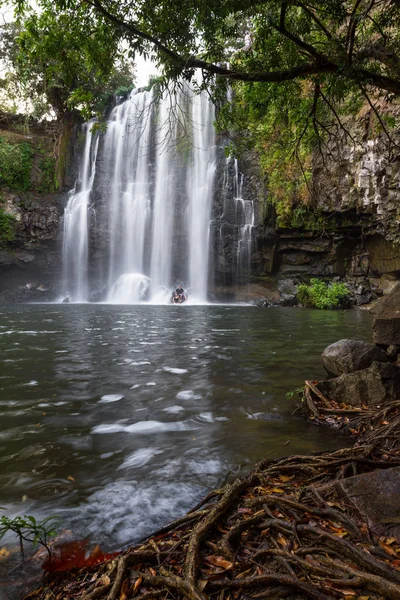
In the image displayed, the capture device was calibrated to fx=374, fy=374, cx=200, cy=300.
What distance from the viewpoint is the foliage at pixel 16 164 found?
1105 inches

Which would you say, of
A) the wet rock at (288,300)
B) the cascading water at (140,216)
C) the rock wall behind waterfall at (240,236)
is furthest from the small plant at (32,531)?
the cascading water at (140,216)

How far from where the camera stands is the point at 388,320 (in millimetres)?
5973

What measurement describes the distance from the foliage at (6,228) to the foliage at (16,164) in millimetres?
2979

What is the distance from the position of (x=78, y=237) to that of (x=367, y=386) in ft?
93.6

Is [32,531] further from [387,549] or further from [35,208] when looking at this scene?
[35,208]

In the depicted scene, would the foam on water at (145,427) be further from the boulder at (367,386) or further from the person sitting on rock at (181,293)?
the person sitting on rock at (181,293)

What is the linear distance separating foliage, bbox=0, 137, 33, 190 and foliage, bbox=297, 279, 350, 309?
2299cm

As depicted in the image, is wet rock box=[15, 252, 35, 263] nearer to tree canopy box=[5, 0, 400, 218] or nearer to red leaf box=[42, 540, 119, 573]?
tree canopy box=[5, 0, 400, 218]

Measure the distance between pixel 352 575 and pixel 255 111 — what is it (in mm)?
6006

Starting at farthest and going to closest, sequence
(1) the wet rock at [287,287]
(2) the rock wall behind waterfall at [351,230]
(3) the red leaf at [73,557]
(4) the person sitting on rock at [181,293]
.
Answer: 1. (4) the person sitting on rock at [181,293]
2. (1) the wet rock at [287,287]
3. (2) the rock wall behind waterfall at [351,230]
4. (3) the red leaf at [73,557]

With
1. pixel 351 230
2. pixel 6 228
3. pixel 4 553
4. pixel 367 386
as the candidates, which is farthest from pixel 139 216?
pixel 4 553

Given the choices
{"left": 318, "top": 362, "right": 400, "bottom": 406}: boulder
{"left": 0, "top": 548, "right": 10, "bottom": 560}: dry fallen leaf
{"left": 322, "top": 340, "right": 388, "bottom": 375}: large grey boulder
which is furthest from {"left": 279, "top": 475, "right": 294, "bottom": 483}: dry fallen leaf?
{"left": 322, "top": 340, "right": 388, "bottom": 375}: large grey boulder

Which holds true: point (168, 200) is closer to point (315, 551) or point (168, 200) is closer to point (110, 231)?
point (110, 231)

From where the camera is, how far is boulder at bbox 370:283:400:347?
Result: 595 cm
